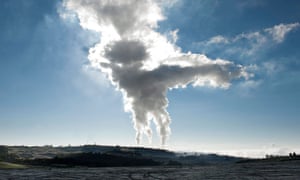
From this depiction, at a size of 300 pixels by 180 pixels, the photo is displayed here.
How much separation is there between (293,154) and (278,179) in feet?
171

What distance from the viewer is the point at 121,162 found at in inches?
4899

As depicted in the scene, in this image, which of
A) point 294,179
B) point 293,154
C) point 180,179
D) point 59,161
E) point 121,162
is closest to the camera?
point 294,179

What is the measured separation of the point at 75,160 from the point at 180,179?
102442mm

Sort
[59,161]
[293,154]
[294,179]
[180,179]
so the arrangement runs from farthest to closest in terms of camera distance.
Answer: [59,161]
[293,154]
[180,179]
[294,179]

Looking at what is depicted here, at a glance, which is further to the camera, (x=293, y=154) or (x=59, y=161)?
(x=59, y=161)

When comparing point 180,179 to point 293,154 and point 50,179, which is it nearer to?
point 50,179

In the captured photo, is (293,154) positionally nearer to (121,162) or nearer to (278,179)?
(278,179)

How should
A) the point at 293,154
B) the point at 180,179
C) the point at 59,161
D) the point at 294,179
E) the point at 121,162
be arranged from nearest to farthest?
the point at 294,179 → the point at 180,179 → the point at 293,154 → the point at 59,161 → the point at 121,162

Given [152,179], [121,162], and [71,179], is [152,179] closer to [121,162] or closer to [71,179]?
[71,179]

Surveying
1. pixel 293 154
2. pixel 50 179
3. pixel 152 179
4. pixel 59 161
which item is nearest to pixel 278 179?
pixel 152 179

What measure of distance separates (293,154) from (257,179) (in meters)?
52.1

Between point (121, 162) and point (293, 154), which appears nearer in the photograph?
point (293, 154)

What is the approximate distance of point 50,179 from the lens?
1606 cm

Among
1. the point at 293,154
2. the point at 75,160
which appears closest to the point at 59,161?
the point at 75,160
